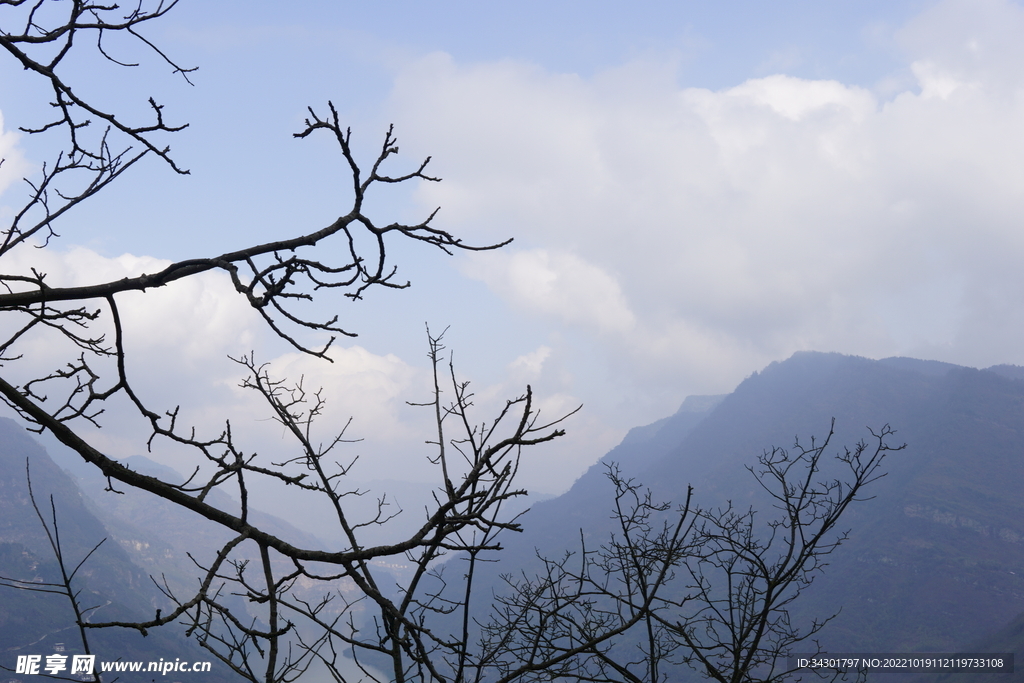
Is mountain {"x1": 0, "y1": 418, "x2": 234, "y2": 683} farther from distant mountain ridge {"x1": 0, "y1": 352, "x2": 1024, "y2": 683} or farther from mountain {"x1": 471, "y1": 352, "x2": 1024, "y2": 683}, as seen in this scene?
mountain {"x1": 471, "y1": 352, "x2": 1024, "y2": 683}

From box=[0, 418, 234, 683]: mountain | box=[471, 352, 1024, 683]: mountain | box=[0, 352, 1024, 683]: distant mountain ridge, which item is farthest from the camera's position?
box=[471, 352, 1024, 683]: mountain

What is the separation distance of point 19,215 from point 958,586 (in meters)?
177

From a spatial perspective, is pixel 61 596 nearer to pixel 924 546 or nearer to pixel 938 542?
pixel 924 546

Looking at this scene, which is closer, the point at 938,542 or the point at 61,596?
the point at 61,596

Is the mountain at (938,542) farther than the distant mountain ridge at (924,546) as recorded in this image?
Yes

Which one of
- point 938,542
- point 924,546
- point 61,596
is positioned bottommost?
point 61,596

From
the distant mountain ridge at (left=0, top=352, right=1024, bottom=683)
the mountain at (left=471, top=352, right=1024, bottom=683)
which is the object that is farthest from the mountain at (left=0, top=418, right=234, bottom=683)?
the mountain at (left=471, top=352, right=1024, bottom=683)

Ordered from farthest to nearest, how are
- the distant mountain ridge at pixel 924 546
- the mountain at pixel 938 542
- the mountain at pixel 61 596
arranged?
the mountain at pixel 938 542 → the distant mountain ridge at pixel 924 546 → the mountain at pixel 61 596

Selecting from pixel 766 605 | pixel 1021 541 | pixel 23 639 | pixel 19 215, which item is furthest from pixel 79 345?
pixel 1021 541

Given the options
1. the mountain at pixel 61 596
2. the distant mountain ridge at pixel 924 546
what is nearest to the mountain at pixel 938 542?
the distant mountain ridge at pixel 924 546

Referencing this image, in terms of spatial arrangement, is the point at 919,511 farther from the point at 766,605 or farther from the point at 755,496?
the point at 766,605

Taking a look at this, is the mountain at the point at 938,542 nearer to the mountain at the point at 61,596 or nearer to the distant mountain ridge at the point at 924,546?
the distant mountain ridge at the point at 924,546

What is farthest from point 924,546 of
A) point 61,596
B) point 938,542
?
point 61,596

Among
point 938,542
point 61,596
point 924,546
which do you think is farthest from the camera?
point 938,542
